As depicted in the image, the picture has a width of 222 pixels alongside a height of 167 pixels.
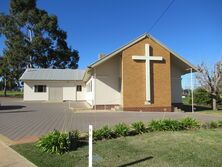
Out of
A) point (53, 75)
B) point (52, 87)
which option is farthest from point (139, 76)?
point (53, 75)

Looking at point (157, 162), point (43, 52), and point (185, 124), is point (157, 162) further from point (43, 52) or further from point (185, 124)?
point (43, 52)

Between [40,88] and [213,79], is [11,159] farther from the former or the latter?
[40,88]

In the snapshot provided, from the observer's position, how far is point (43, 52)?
53625 millimetres

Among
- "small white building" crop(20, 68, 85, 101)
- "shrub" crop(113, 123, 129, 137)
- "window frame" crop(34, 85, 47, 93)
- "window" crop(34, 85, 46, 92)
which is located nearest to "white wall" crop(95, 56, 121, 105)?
"shrub" crop(113, 123, 129, 137)

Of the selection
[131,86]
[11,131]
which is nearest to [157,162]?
[11,131]

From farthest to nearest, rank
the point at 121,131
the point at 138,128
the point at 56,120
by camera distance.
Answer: the point at 56,120 → the point at 138,128 → the point at 121,131

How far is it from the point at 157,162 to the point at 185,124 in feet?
15.7

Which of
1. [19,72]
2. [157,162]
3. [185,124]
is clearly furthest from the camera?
[19,72]

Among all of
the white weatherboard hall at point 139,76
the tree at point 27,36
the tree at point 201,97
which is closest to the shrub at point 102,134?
the white weatherboard hall at point 139,76

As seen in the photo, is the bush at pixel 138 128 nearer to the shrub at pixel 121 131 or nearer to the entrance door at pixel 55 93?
the shrub at pixel 121 131

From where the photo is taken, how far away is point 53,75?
133 ft

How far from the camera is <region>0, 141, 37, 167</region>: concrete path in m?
6.39

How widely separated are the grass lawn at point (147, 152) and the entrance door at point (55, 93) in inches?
1211

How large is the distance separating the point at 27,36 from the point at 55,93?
18.6 metres
